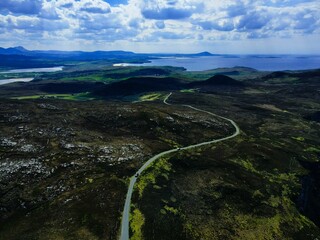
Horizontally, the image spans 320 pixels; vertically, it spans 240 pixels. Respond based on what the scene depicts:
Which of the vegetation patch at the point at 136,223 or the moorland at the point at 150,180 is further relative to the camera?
the moorland at the point at 150,180

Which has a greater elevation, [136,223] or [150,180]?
[136,223]

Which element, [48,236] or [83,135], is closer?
[48,236]

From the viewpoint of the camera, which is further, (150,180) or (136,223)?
(150,180)

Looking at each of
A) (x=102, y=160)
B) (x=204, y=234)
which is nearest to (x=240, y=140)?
(x=102, y=160)

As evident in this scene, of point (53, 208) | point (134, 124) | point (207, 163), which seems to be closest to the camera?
point (53, 208)

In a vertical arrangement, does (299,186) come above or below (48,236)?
below

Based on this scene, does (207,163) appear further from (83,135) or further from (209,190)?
(83,135)

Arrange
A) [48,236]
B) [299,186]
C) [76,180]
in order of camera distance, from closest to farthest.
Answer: [48,236] → [76,180] → [299,186]

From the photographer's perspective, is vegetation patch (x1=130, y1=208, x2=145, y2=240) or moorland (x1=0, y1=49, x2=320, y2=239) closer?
vegetation patch (x1=130, y1=208, x2=145, y2=240)

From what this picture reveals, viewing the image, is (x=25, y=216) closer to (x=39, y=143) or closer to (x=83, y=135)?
(x=39, y=143)

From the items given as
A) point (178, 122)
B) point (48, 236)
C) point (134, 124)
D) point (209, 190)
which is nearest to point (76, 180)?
point (48, 236)
